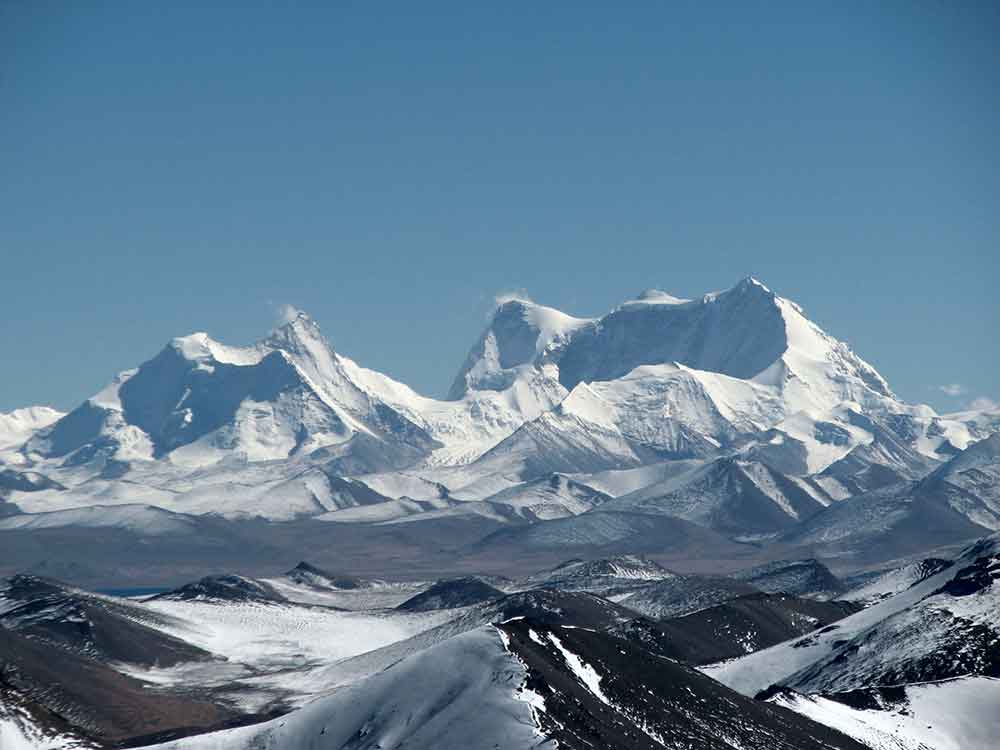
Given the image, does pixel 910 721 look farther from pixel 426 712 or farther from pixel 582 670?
pixel 426 712

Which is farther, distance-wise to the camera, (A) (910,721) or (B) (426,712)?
(A) (910,721)

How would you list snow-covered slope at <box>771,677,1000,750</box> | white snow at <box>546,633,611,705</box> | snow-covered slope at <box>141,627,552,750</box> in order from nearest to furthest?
snow-covered slope at <box>141,627,552,750</box> → white snow at <box>546,633,611,705</box> → snow-covered slope at <box>771,677,1000,750</box>

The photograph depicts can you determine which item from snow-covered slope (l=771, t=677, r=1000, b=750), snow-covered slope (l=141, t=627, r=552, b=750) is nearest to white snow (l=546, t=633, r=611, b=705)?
snow-covered slope (l=141, t=627, r=552, b=750)

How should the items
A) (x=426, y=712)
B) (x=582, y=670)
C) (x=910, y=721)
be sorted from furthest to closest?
1. (x=910, y=721)
2. (x=582, y=670)
3. (x=426, y=712)

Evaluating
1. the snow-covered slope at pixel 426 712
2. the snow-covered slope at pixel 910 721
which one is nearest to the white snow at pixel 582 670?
the snow-covered slope at pixel 426 712

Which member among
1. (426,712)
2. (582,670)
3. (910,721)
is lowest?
(910,721)

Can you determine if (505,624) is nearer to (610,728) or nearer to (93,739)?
(610,728)

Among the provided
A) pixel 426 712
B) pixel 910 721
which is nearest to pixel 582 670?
pixel 426 712

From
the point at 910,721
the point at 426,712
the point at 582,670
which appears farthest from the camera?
the point at 910,721

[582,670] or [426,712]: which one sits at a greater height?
[426,712]

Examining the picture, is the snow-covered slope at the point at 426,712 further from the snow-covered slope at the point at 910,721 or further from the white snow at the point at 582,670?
the snow-covered slope at the point at 910,721

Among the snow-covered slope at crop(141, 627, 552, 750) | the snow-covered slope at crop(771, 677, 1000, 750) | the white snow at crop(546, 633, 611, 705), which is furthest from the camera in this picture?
the snow-covered slope at crop(771, 677, 1000, 750)

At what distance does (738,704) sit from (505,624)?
1023 inches

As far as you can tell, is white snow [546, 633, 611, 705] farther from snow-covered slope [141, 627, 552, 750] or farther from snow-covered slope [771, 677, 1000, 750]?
snow-covered slope [771, 677, 1000, 750]
